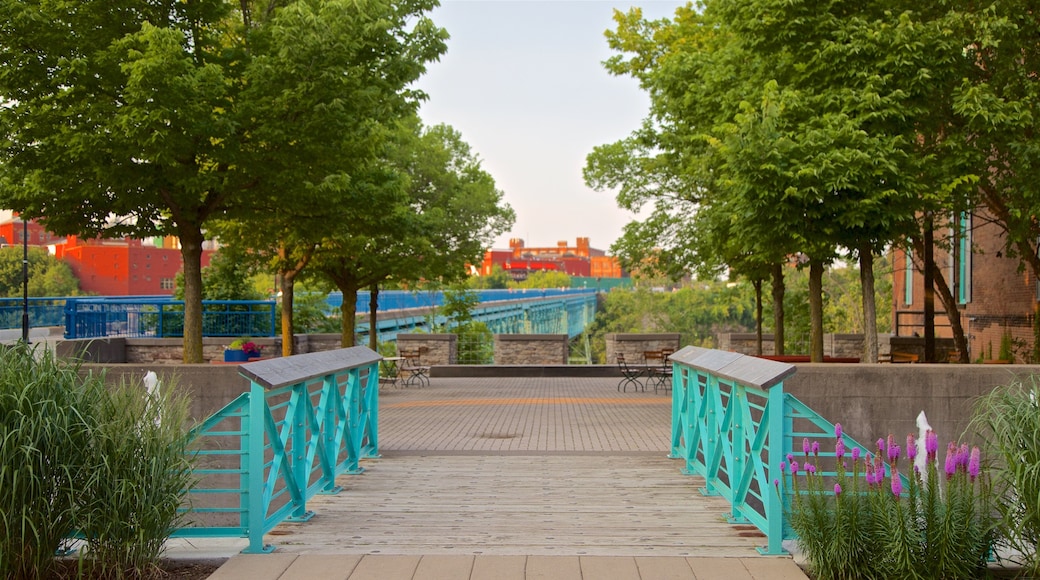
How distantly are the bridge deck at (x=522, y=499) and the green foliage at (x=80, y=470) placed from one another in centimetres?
121

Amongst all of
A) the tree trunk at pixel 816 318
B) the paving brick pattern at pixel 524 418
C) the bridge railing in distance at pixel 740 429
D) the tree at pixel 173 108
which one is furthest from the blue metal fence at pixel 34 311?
the bridge railing in distance at pixel 740 429

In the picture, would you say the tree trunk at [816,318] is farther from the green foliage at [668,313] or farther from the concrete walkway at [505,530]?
the green foliage at [668,313]

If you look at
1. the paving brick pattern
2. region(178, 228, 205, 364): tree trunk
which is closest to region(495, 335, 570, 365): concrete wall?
the paving brick pattern

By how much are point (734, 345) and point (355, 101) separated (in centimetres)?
1719

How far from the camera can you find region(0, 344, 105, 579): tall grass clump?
16.0ft

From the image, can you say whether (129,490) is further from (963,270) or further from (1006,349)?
(963,270)

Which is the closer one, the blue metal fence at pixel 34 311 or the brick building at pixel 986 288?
the brick building at pixel 986 288

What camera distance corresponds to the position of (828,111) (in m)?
15.5

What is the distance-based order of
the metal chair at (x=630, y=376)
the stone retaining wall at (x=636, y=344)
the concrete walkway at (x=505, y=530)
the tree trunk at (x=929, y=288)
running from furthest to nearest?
the stone retaining wall at (x=636, y=344) → the metal chair at (x=630, y=376) → the tree trunk at (x=929, y=288) → the concrete walkway at (x=505, y=530)

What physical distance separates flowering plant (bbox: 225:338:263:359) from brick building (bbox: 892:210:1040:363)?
51.1ft

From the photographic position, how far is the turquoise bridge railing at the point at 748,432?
6.21m

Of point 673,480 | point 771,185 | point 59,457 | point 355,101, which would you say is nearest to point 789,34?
point 771,185

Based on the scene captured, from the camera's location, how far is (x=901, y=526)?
535 cm

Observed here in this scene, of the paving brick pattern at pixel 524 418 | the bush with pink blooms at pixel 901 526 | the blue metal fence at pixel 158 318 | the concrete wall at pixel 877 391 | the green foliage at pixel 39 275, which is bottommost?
the paving brick pattern at pixel 524 418
